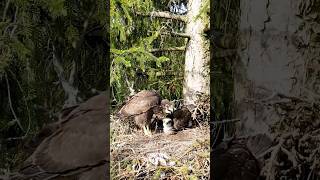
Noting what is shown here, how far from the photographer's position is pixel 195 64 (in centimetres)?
170

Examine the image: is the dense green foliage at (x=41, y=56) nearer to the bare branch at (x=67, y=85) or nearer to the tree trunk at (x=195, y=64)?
the bare branch at (x=67, y=85)

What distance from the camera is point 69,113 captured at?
4.11 ft

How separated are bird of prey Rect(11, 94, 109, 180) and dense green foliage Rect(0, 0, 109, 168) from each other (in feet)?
0.11

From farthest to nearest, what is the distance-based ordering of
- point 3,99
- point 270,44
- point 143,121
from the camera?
1. point 143,121
2. point 270,44
3. point 3,99

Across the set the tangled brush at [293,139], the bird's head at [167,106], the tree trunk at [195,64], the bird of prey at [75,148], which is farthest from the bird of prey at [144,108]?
the tangled brush at [293,139]

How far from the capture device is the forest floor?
5.11ft

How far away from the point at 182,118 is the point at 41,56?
0.62 meters

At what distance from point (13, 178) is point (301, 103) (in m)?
0.92

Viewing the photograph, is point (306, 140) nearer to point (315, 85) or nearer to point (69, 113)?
point (315, 85)

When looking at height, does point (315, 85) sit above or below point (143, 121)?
above

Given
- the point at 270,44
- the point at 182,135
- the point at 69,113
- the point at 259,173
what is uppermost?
the point at 270,44

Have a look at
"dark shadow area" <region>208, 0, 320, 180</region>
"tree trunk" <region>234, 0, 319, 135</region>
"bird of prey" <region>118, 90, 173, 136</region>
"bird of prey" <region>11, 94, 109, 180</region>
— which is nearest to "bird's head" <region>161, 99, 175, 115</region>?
"bird of prey" <region>118, 90, 173, 136</region>

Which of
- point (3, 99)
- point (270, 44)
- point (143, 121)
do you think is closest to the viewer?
point (3, 99)

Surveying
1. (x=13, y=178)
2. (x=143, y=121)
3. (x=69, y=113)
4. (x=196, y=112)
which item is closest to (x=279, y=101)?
(x=196, y=112)
